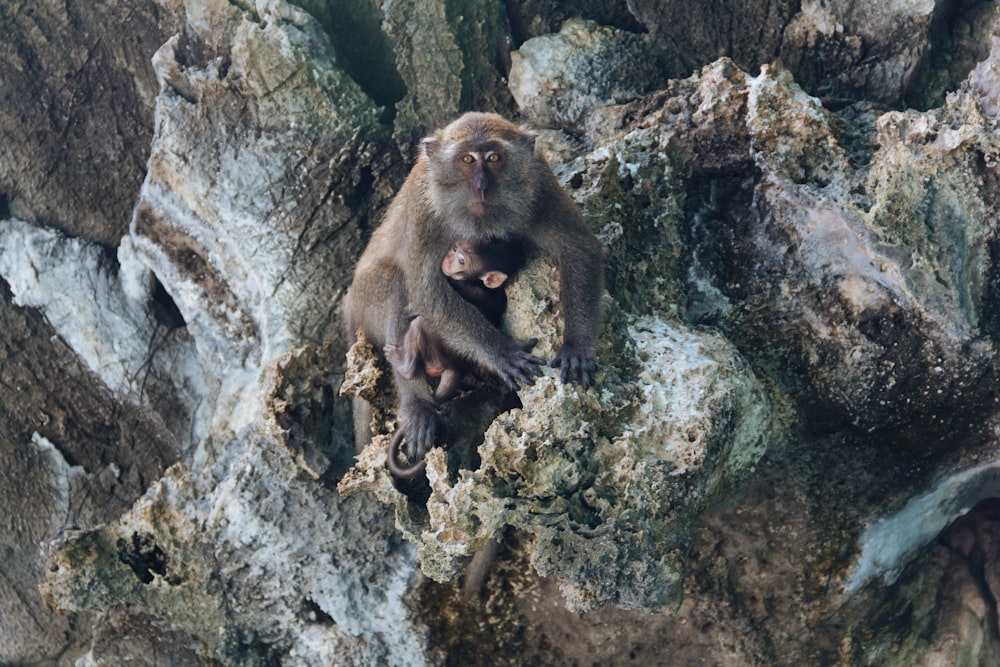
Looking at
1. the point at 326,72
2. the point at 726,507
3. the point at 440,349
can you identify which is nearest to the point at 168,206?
the point at 326,72

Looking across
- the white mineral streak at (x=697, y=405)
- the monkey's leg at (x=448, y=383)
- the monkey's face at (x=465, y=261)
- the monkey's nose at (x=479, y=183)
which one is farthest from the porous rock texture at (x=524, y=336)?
the monkey's nose at (x=479, y=183)

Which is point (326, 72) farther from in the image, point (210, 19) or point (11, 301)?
point (11, 301)

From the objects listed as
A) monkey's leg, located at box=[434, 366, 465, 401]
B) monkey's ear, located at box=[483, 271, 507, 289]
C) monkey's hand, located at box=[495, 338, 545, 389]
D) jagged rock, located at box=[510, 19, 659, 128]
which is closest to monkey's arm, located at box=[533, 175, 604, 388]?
monkey's hand, located at box=[495, 338, 545, 389]

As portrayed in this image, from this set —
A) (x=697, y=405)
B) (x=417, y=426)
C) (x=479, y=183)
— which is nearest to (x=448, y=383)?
(x=417, y=426)

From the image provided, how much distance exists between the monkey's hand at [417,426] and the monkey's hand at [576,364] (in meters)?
0.69

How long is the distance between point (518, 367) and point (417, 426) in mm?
581

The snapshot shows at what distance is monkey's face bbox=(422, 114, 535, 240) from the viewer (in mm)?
4496

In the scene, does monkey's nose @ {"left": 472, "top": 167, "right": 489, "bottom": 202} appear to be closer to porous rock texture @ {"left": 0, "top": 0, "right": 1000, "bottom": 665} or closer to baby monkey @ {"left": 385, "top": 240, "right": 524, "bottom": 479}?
baby monkey @ {"left": 385, "top": 240, "right": 524, "bottom": 479}

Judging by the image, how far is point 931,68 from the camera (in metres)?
5.77

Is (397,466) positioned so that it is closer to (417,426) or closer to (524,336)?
(417,426)

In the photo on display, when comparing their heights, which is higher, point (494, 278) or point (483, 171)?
point (483, 171)

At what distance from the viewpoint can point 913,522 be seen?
205 inches

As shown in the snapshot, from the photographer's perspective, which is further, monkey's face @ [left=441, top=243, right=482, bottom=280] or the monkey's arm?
monkey's face @ [left=441, top=243, right=482, bottom=280]

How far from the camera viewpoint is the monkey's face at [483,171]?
4.50 metres
